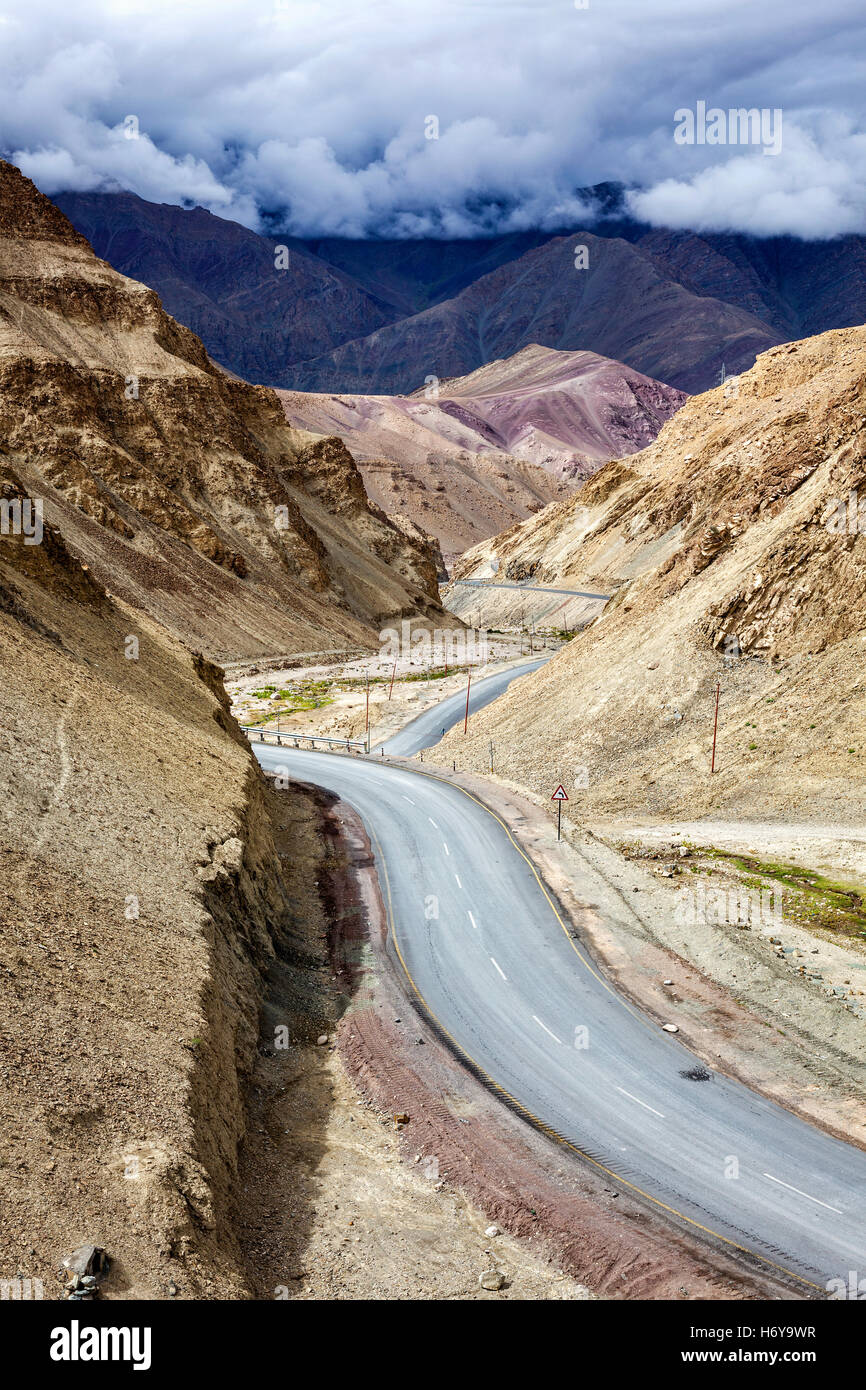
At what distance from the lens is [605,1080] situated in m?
20.1

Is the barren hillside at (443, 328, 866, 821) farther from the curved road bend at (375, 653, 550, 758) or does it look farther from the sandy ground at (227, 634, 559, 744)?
the sandy ground at (227, 634, 559, 744)

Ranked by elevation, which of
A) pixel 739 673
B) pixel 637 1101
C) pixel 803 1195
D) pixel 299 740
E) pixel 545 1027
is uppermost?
pixel 299 740

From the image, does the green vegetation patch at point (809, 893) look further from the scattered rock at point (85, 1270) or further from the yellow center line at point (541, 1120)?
the scattered rock at point (85, 1270)

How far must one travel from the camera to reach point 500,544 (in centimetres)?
16612

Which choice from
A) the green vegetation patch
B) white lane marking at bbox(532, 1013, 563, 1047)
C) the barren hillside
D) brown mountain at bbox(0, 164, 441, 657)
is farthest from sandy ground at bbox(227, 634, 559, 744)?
white lane marking at bbox(532, 1013, 563, 1047)

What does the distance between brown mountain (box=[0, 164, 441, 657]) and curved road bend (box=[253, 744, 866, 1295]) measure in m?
63.6

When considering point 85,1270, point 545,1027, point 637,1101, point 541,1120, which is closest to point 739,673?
point 545,1027

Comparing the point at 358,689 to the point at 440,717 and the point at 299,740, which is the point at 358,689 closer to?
the point at 440,717

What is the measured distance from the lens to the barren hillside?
3866cm

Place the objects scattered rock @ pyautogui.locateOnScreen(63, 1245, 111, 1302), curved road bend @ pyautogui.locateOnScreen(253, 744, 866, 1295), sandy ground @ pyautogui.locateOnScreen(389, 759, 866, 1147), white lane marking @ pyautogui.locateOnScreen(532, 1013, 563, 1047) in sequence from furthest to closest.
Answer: white lane marking @ pyautogui.locateOnScreen(532, 1013, 563, 1047), sandy ground @ pyautogui.locateOnScreen(389, 759, 866, 1147), curved road bend @ pyautogui.locateOnScreen(253, 744, 866, 1295), scattered rock @ pyautogui.locateOnScreen(63, 1245, 111, 1302)

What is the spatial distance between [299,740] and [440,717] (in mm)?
10771
